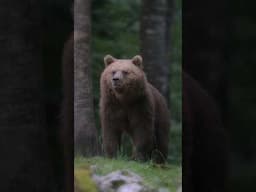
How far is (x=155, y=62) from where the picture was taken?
3.19m

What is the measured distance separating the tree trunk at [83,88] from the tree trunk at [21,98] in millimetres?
364

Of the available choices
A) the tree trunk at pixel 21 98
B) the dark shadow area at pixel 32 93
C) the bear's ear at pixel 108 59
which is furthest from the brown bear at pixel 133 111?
the tree trunk at pixel 21 98

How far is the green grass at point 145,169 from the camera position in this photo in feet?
10.0

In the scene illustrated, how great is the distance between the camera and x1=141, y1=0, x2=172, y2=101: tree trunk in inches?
124

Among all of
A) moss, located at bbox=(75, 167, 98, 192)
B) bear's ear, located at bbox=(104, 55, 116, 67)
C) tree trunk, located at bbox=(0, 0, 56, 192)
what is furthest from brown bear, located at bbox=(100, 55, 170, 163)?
tree trunk, located at bbox=(0, 0, 56, 192)

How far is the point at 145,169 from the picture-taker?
10.2 ft

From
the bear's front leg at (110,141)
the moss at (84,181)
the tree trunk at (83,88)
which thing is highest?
the tree trunk at (83,88)

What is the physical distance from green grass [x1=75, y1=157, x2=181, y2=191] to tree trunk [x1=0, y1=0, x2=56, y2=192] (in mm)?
411

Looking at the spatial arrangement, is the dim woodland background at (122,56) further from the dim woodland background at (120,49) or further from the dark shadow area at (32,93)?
the dark shadow area at (32,93)
